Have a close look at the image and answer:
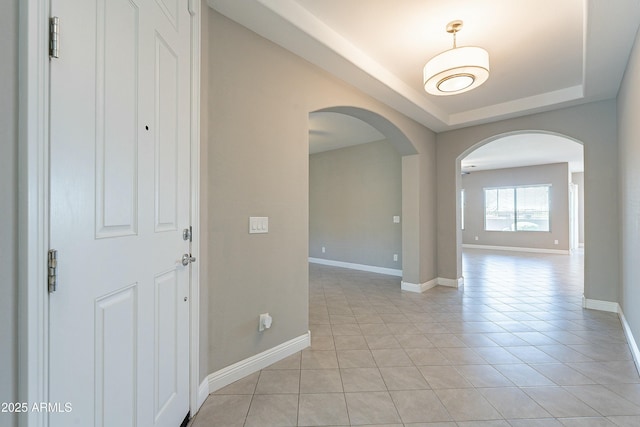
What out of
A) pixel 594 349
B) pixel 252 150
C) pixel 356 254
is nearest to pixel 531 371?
pixel 594 349

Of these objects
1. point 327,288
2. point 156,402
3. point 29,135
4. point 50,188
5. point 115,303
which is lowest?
point 327,288

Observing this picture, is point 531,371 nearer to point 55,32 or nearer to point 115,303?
point 115,303

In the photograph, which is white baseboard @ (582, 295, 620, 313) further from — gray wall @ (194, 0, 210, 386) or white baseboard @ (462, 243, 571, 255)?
white baseboard @ (462, 243, 571, 255)

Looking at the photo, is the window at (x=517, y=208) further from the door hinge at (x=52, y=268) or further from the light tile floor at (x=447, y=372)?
the door hinge at (x=52, y=268)

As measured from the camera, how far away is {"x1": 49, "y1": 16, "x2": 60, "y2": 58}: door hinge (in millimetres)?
745

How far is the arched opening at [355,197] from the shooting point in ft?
17.3

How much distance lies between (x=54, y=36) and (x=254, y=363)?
2091 millimetres

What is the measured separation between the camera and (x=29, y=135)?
27.1 inches

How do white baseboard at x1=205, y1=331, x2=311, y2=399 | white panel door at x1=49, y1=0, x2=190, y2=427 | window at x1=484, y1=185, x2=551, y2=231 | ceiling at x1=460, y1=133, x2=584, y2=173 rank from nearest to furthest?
1. white panel door at x1=49, y1=0, x2=190, y2=427
2. white baseboard at x1=205, y1=331, x2=311, y2=399
3. ceiling at x1=460, y1=133, x2=584, y2=173
4. window at x1=484, y1=185, x2=551, y2=231

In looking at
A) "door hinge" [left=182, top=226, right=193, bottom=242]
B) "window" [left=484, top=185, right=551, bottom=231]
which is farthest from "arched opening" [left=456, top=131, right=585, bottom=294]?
"door hinge" [left=182, top=226, right=193, bottom=242]

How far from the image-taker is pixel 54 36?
2.46ft

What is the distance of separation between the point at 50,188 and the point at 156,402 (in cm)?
105

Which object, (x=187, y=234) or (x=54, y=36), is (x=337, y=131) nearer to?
(x=187, y=234)
